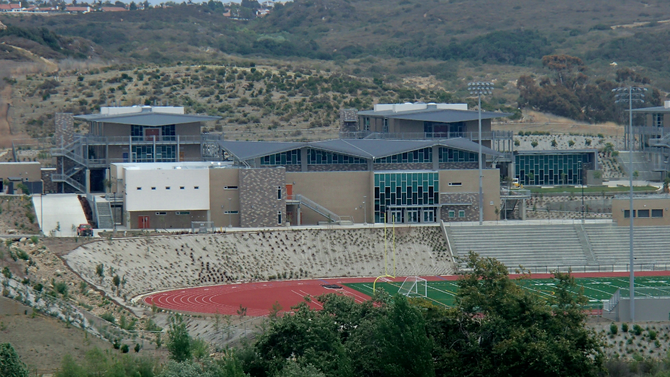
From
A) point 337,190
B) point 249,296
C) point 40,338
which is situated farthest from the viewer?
point 337,190

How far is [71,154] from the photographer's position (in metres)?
83.6

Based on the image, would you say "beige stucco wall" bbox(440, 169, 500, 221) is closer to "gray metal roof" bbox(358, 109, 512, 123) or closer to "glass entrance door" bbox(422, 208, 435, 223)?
"glass entrance door" bbox(422, 208, 435, 223)

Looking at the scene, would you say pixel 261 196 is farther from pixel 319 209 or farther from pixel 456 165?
pixel 456 165

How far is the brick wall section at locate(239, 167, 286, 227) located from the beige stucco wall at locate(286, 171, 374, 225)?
2.86 metres

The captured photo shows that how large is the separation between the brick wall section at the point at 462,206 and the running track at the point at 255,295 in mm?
10124

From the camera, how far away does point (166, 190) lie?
71.5 metres

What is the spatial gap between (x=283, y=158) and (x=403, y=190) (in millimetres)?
8508

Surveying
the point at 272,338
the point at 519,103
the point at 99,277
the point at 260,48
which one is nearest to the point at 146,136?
the point at 99,277

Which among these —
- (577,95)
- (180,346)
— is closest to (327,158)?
(180,346)

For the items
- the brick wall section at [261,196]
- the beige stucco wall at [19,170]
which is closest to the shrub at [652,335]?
the brick wall section at [261,196]

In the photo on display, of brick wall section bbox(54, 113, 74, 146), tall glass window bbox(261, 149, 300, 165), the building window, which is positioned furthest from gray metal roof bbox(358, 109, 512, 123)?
brick wall section bbox(54, 113, 74, 146)

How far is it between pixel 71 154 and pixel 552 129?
56283mm

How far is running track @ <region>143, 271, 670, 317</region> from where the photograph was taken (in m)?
54.4

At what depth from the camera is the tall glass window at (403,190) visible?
7456 cm
